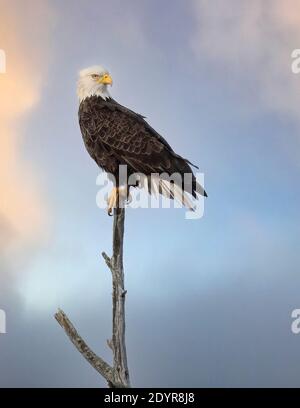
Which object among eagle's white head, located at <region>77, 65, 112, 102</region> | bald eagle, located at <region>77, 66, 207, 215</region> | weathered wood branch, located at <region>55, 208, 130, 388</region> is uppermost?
eagle's white head, located at <region>77, 65, 112, 102</region>

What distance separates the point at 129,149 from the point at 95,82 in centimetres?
153

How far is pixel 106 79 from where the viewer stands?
347 inches

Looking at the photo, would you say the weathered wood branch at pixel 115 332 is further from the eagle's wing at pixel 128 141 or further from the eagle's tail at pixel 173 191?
the eagle's wing at pixel 128 141

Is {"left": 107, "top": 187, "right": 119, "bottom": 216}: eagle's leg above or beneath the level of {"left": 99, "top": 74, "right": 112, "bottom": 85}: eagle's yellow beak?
beneath

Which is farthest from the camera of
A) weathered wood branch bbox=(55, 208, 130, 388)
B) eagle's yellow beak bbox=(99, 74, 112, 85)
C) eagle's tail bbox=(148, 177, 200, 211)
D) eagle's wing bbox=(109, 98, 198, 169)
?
eagle's yellow beak bbox=(99, 74, 112, 85)

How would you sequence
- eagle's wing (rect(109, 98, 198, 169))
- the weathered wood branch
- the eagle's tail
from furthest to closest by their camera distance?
1. eagle's wing (rect(109, 98, 198, 169))
2. the eagle's tail
3. the weathered wood branch

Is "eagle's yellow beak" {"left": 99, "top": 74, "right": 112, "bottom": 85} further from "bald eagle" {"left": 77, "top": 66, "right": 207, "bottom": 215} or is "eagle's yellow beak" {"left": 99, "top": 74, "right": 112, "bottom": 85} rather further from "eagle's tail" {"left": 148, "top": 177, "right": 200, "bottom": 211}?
"eagle's tail" {"left": 148, "top": 177, "right": 200, "bottom": 211}

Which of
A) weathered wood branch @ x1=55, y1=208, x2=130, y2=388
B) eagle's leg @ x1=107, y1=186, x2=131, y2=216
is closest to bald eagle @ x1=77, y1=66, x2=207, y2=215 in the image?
eagle's leg @ x1=107, y1=186, x2=131, y2=216

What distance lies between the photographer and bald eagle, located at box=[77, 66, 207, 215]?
792cm

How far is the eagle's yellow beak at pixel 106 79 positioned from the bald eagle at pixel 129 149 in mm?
37

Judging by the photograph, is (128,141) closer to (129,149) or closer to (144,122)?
(129,149)

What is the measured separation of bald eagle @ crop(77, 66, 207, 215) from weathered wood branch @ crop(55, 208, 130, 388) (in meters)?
0.82

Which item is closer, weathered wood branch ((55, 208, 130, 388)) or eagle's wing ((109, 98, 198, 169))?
weathered wood branch ((55, 208, 130, 388))

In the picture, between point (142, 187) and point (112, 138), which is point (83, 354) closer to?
point (142, 187)
